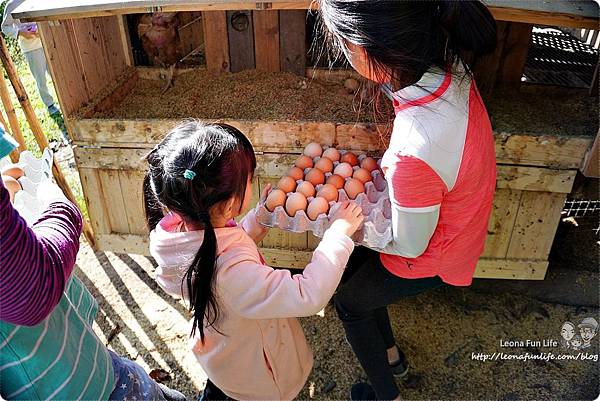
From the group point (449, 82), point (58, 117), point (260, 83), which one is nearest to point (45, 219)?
point (449, 82)

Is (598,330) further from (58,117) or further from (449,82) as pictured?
(58,117)

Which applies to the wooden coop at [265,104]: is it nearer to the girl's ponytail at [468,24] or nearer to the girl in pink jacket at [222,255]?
the girl's ponytail at [468,24]

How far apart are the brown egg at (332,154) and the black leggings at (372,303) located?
402 millimetres

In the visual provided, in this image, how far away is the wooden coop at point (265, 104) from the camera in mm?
2064

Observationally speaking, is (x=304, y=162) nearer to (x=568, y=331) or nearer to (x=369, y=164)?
(x=369, y=164)

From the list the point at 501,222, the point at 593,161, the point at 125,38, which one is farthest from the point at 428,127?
the point at 125,38

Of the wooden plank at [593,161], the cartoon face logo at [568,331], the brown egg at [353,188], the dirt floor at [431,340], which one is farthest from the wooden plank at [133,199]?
the cartoon face logo at [568,331]

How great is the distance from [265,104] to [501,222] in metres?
1.24

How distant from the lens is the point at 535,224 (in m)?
2.28

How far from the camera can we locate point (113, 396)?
1.46 m

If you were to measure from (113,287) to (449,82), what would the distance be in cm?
229

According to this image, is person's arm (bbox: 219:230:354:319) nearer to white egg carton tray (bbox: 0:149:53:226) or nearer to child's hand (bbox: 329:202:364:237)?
child's hand (bbox: 329:202:364:237)

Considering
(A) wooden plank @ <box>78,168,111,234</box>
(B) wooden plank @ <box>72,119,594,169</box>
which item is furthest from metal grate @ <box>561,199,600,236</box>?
(A) wooden plank @ <box>78,168,111,234</box>

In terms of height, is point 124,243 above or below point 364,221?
below
